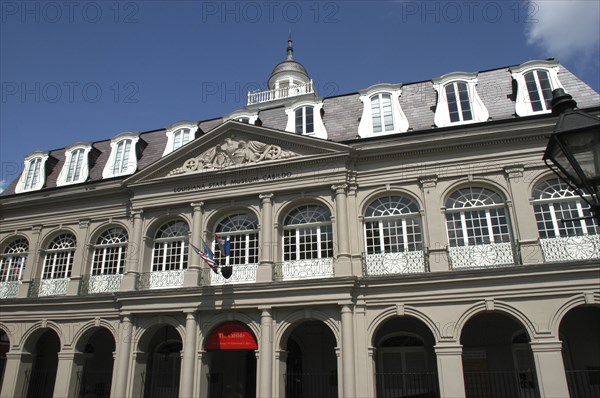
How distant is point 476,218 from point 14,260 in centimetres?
2090

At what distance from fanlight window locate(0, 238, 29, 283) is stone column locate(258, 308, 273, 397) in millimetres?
12940

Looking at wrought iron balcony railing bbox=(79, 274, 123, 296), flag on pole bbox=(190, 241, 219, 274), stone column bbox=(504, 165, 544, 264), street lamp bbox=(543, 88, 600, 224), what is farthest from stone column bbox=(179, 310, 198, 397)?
street lamp bbox=(543, 88, 600, 224)

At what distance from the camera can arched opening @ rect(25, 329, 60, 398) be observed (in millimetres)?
19800

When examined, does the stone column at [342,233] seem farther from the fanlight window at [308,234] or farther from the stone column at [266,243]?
the stone column at [266,243]

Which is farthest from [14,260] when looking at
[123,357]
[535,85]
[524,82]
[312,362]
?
[535,85]

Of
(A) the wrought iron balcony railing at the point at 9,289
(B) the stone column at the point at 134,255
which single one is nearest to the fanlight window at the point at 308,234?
(B) the stone column at the point at 134,255

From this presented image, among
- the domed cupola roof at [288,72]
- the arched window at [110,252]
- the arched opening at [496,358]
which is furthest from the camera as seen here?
the domed cupola roof at [288,72]

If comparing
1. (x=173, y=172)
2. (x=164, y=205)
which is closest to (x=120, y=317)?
(x=164, y=205)

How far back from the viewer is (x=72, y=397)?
18.2 metres

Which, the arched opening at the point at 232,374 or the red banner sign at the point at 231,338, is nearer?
the red banner sign at the point at 231,338

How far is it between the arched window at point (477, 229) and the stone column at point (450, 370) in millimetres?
2657

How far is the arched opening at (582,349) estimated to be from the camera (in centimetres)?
1489

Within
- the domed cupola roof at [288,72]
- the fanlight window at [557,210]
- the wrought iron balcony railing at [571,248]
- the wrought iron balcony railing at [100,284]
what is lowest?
the wrought iron balcony railing at [571,248]

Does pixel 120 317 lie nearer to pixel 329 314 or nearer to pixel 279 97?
pixel 329 314
